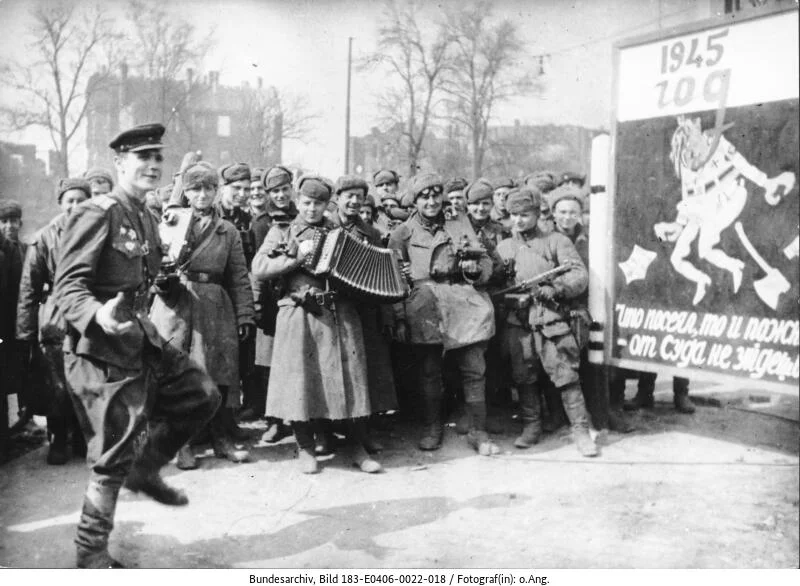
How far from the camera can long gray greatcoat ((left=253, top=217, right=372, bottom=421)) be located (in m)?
5.06

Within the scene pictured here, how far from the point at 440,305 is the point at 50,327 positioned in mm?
2879

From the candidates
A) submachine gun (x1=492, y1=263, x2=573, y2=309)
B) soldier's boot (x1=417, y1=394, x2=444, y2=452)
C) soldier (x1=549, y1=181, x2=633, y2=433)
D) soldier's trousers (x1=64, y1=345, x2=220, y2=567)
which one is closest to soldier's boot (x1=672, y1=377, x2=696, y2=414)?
soldier (x1=549, y1=181, x2=633, y2=433)

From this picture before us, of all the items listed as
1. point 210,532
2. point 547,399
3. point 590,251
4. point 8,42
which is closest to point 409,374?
point 547,399

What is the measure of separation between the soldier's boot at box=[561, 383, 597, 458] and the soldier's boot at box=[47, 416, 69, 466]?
3862 millimetres

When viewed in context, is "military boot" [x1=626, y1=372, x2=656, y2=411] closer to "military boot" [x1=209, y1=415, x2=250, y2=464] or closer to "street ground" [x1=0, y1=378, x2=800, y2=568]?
"street ground" [x1=0, y1=378, x2=800, y2=568]

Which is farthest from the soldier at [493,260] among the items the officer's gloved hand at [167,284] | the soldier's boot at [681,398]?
the officer's gloved hand at [167,284]

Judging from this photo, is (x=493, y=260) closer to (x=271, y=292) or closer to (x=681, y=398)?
(x=271, y=292)

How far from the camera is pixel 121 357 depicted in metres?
3.45

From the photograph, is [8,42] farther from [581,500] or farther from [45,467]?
[581,500]

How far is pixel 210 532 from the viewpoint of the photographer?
400 centimetres

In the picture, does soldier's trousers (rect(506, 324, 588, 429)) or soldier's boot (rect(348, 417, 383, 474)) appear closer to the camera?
soldier's boot (rect(348, 417, 383, 474))

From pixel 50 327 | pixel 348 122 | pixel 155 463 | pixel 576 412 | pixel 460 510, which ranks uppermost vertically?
pixel 348 122

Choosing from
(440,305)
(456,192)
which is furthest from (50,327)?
(456,192)

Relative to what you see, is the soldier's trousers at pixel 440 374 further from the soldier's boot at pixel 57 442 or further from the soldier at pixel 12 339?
the soldier at pixel 12 339
